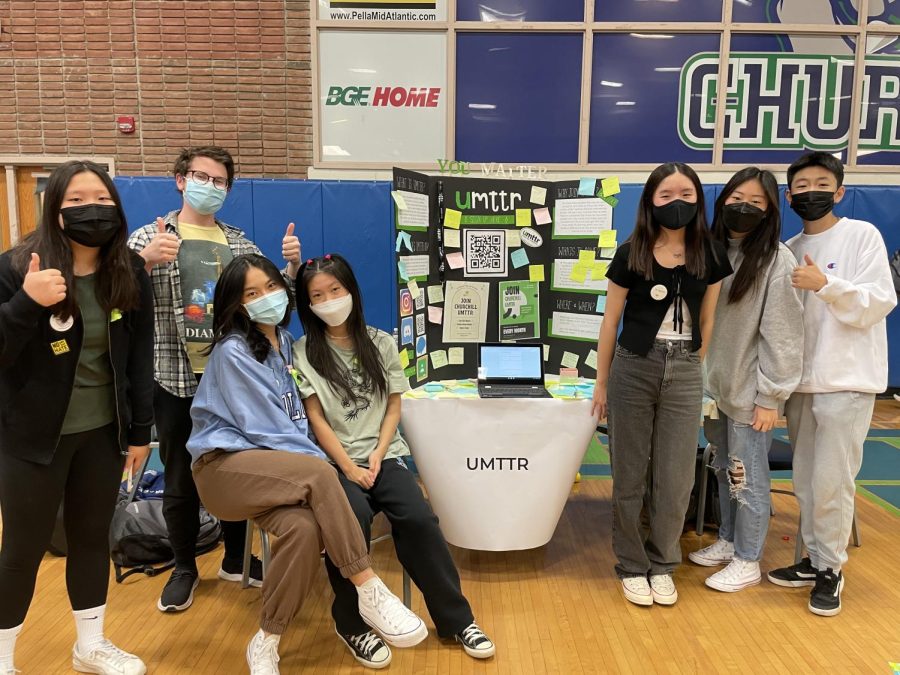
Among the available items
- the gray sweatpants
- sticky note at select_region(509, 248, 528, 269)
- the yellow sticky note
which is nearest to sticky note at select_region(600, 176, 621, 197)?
the yellow sticky note

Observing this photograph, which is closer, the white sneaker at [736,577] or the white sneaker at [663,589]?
the white sneaker at [663,589]

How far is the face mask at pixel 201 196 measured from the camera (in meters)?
2.38

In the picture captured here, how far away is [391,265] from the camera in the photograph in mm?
5695

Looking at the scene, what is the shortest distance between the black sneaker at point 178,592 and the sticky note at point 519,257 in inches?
78.0

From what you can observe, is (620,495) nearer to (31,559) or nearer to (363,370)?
(363,370)

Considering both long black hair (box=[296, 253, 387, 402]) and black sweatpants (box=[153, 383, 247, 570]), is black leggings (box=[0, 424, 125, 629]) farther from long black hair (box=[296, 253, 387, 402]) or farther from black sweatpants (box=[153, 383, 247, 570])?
long black hair (box=[296, 253, 387, 402])

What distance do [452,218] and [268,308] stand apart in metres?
1.10

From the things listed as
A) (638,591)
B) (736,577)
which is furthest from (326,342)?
(736,577)

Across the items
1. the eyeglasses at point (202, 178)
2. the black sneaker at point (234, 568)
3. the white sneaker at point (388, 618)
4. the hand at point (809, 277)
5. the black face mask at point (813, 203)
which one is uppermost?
the eyeglasses at point (202, 178)

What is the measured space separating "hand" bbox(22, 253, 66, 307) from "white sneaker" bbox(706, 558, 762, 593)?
2.63m

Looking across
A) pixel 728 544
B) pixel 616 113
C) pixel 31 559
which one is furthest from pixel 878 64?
pixel 31 559

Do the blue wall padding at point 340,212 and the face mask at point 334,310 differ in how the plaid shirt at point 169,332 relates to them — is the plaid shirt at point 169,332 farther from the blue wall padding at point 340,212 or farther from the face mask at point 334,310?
the blue wall padding at point 340,212

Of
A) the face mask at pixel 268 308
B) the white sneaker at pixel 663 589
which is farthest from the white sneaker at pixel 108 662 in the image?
the white sneaker at pixel 663 589

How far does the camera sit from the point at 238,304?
2.22 m
